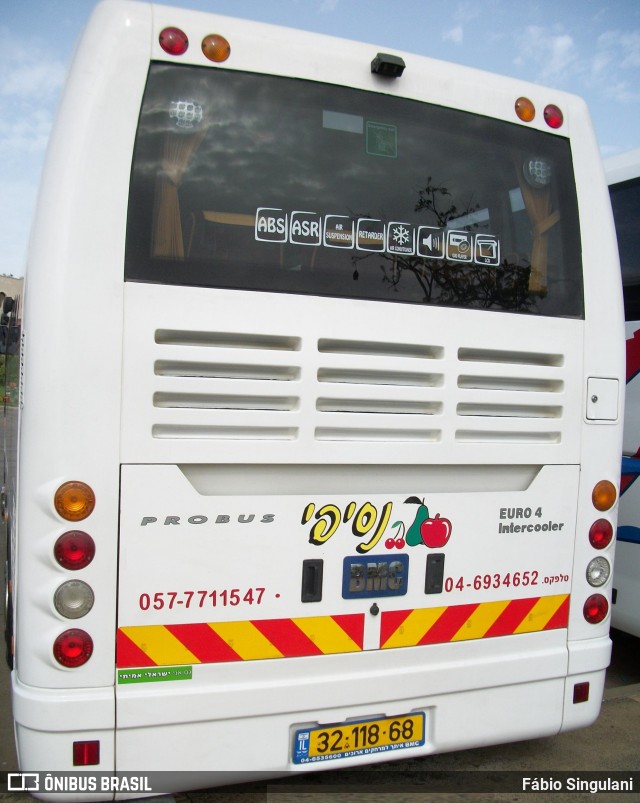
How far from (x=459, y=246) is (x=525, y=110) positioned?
0.73 meters

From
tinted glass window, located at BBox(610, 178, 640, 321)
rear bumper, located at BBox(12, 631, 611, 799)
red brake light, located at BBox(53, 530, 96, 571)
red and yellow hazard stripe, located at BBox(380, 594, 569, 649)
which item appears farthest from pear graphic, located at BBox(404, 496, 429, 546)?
tinted glass window, located at BBox(610, 178, 640, 321)

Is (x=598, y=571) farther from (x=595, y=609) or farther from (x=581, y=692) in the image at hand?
(x=581, y=692)

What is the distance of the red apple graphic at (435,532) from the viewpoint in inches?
123

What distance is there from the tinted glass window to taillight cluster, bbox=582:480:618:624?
2049 millimetres

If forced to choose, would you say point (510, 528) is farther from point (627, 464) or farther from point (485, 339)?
point (627, 464)

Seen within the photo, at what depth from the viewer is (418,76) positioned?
10.3 ft

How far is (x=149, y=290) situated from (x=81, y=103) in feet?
2.26

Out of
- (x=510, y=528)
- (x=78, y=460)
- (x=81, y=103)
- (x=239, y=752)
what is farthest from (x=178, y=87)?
(x=239, y=752)

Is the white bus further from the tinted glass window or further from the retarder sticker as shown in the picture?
the tinted glass window

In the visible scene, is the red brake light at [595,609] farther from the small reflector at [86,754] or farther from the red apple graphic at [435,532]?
the small reflector at [86,754]

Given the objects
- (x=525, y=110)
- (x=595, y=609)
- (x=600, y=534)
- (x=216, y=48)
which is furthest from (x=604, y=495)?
(x=216, y=48)

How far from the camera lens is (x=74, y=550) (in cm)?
262

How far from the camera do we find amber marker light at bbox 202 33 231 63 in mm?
2775

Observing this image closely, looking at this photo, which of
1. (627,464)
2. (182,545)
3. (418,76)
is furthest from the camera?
(627,464)
